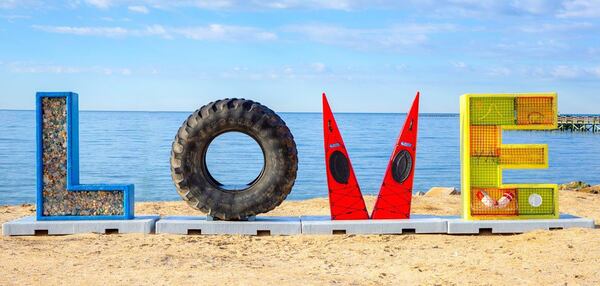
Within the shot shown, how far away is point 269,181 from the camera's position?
9.80m

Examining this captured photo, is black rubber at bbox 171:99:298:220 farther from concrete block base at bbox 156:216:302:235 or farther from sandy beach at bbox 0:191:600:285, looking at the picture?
sandy beach at bbox 0:191:600:285

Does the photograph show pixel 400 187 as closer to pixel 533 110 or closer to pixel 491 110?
pixel 491 110

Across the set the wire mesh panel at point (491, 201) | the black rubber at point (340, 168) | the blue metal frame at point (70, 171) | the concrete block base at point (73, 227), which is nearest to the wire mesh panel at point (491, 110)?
the wire mesh panel at point (491, 201)

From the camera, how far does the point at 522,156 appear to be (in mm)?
9945

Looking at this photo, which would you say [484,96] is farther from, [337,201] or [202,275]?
[202,275]

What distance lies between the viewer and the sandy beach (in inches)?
292

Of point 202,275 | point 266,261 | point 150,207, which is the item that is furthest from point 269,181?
point 150,207

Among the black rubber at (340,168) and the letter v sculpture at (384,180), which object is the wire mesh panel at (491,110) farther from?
the black rubber at (340,168)

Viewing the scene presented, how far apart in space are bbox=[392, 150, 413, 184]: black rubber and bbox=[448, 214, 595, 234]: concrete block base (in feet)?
2.71

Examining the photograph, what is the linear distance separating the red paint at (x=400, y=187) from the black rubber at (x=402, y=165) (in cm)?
3

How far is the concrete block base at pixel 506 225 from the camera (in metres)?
9.82

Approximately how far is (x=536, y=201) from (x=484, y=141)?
1.09 metres

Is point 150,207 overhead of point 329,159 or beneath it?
beneath

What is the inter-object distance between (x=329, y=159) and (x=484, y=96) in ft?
7.15
